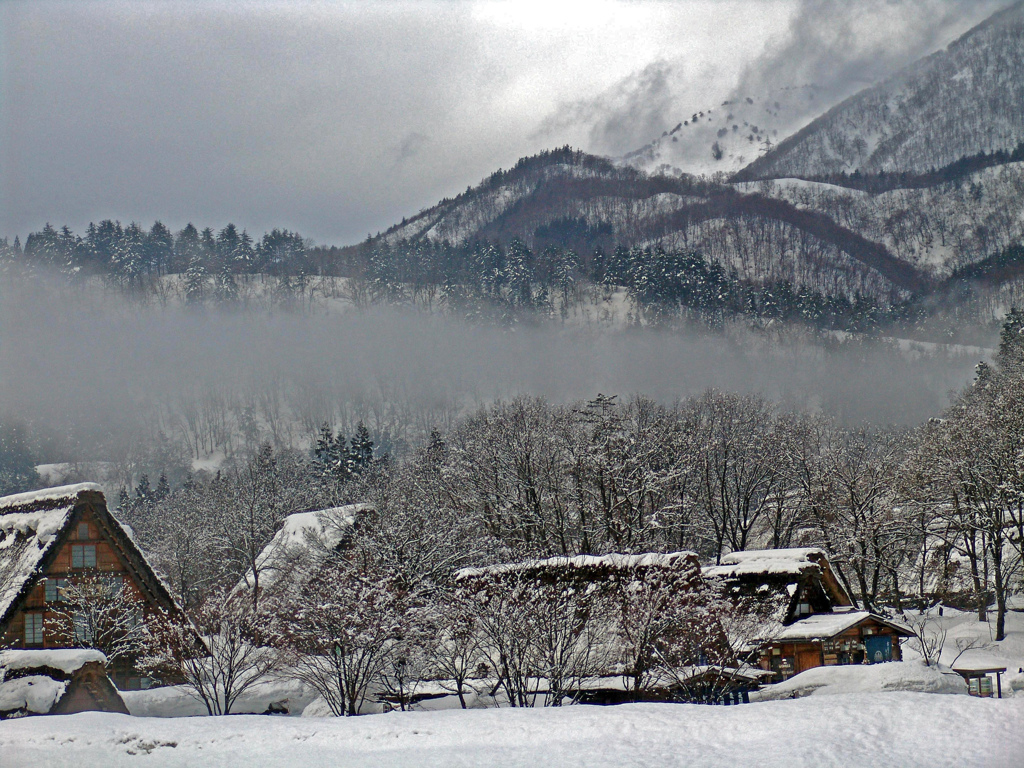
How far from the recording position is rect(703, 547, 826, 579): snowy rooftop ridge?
44969 millimetres

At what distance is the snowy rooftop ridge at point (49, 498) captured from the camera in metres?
47.4

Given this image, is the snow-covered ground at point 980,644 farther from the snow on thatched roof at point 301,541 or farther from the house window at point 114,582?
the house window at point 114,582

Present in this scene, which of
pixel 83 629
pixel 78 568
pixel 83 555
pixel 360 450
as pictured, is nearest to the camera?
pixel 83 629

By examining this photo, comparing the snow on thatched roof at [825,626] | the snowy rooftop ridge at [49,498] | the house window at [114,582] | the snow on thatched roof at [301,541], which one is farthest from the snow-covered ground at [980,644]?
the snowy rooftop ridge at [49,498]

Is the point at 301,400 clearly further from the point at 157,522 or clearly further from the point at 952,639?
the point at 952,639

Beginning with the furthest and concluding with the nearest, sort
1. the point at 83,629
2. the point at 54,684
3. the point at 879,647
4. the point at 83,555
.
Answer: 1. the point at 83,555
2. the point at 83,629
3. the point at 879,647
4. the point at 54,684

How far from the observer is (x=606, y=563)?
3884cm

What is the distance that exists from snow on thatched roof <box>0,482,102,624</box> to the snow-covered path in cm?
2359

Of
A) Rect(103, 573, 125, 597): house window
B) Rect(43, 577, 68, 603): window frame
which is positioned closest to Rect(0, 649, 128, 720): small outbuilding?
Rect(43, 577, 68, 603): window frame

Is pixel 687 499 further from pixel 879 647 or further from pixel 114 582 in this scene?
pixel 114 582

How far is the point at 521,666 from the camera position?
3139cm

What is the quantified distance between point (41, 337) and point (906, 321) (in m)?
190

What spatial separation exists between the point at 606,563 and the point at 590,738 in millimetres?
18189

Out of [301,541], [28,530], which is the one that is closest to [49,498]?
[28,530]
